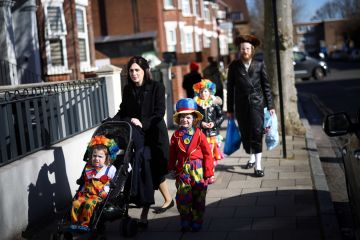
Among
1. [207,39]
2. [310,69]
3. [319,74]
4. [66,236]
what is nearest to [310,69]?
[310,69]

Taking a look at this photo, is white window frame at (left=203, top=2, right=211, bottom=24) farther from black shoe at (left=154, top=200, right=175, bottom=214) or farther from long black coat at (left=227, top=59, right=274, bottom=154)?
black shoe at (left=154, top=200, right=175, bottom=214)

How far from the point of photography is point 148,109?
6.18 meters

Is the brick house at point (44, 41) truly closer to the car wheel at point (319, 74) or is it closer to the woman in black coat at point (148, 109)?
the woman in black coat at point (148, 109)

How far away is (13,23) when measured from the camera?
52.2 feet

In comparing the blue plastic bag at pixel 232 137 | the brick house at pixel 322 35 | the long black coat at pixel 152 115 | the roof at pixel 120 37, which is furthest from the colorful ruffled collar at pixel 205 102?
the brick house at pixel 322 35

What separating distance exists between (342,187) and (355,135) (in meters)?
3.50

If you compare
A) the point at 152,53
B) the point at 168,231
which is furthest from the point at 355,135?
the point at 152,53

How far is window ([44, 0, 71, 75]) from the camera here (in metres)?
16.8

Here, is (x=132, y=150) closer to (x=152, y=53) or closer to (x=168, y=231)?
(x=168, y=231)

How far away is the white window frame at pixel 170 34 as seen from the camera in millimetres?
30516

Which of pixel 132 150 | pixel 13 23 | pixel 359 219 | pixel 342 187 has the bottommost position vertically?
pixel 342 187

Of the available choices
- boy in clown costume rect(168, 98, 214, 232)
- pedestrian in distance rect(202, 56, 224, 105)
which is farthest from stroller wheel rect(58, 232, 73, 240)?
pedestrian in distance rect(202, 56, 224, 105)

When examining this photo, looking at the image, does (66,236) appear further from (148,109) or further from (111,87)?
(111,87)

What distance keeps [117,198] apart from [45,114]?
79.6 inches
